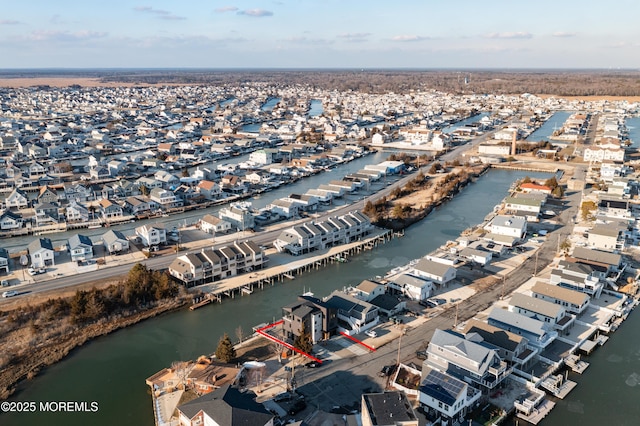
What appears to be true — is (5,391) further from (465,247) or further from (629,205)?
(629,205)

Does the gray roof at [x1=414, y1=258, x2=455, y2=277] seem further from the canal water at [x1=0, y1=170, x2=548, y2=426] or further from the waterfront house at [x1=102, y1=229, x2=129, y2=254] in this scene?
the waterfront house at [x1=102, y1=229, x2=129, y2=254]

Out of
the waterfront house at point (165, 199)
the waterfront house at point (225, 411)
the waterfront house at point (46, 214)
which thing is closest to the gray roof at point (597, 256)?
the waterfront house at point (225, 411)

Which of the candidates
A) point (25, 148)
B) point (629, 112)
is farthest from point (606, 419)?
point (629, 112)

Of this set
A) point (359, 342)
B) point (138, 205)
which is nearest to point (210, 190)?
point (138, 205)

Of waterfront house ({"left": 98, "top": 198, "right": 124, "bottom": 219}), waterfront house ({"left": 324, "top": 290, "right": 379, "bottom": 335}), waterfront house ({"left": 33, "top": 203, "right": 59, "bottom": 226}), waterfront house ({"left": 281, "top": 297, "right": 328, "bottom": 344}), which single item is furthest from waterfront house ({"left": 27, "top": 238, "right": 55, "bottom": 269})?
waterfront house ({"left": 324, "top": 290, "right": 379, "bottom": 335})

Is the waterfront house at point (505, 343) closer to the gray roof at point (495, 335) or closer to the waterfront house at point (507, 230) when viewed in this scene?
the gray roof at point (495, 335)
